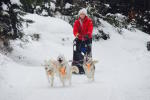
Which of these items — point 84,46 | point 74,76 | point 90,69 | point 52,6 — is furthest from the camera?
point 52,6

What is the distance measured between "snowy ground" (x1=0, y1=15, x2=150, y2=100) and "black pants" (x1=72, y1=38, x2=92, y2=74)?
63 centimetres

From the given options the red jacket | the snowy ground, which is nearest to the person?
the red jacket

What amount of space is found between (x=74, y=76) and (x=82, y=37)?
49.1 inches

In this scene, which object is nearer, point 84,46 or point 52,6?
point 84,46

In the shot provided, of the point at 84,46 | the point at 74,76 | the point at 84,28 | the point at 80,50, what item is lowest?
the point at 74,76

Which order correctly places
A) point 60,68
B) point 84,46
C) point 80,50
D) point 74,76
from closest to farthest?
point 60,68 → point 74,76 → point 84,46 → point 80,50

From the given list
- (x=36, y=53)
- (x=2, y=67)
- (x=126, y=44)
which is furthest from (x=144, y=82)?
(x=126, y=44)

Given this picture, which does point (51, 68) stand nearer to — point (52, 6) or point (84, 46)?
A: point (84, 46)

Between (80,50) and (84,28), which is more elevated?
(84,28)

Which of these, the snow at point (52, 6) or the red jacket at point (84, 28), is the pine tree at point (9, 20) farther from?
the snow at point (52, 6)

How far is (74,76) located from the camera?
34.2 ft

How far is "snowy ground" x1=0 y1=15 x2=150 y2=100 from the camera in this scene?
736cm

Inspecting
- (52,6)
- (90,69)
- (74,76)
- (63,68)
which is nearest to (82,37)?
(74,76)

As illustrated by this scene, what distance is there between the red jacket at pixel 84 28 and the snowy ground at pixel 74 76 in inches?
50.7
